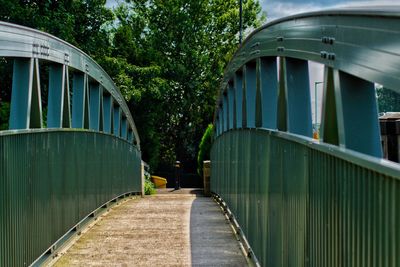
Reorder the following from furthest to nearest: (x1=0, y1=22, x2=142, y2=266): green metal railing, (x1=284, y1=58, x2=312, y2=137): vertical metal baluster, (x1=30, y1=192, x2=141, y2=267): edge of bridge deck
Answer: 1. (x1=30, y1=192, x2=141, y2=267): edge of bridge deck
2. (x1=0, y1=22, x2=142, y2=266): green metal railing
3. (x1=284, y1=58, x2=312, y2=137): vertical metal baluster

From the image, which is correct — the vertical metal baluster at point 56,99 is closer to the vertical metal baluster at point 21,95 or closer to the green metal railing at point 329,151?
the vertical metal baluster at point 21,95

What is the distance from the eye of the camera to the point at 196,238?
876 centimetres

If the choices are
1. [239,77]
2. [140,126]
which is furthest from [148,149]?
[239,77]

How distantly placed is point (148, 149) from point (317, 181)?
3213cm

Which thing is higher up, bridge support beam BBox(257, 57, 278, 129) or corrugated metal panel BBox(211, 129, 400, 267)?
bridge support beam BBox(257, 57, 278, 129)

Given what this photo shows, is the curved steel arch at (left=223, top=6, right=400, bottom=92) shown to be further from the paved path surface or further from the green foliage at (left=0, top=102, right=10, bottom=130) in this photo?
the green foliage at (left=0, top=102, right=10, bottom=130)

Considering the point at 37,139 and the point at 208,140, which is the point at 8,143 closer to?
the point at 37,139

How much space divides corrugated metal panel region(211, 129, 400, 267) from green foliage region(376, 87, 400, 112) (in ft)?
0.86

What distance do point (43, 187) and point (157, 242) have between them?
2.10 metres

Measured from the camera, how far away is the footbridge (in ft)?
9.34

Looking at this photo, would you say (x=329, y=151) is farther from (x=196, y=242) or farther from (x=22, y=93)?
(x=196, y=242)

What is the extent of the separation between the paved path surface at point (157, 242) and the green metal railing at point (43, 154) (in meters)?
0.32

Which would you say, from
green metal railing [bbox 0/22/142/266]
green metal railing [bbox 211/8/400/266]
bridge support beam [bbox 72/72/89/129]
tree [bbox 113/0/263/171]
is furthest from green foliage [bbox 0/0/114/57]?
green metal railing [bbox 211/8/400/266]

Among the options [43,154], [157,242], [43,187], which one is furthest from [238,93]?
[43,187]
